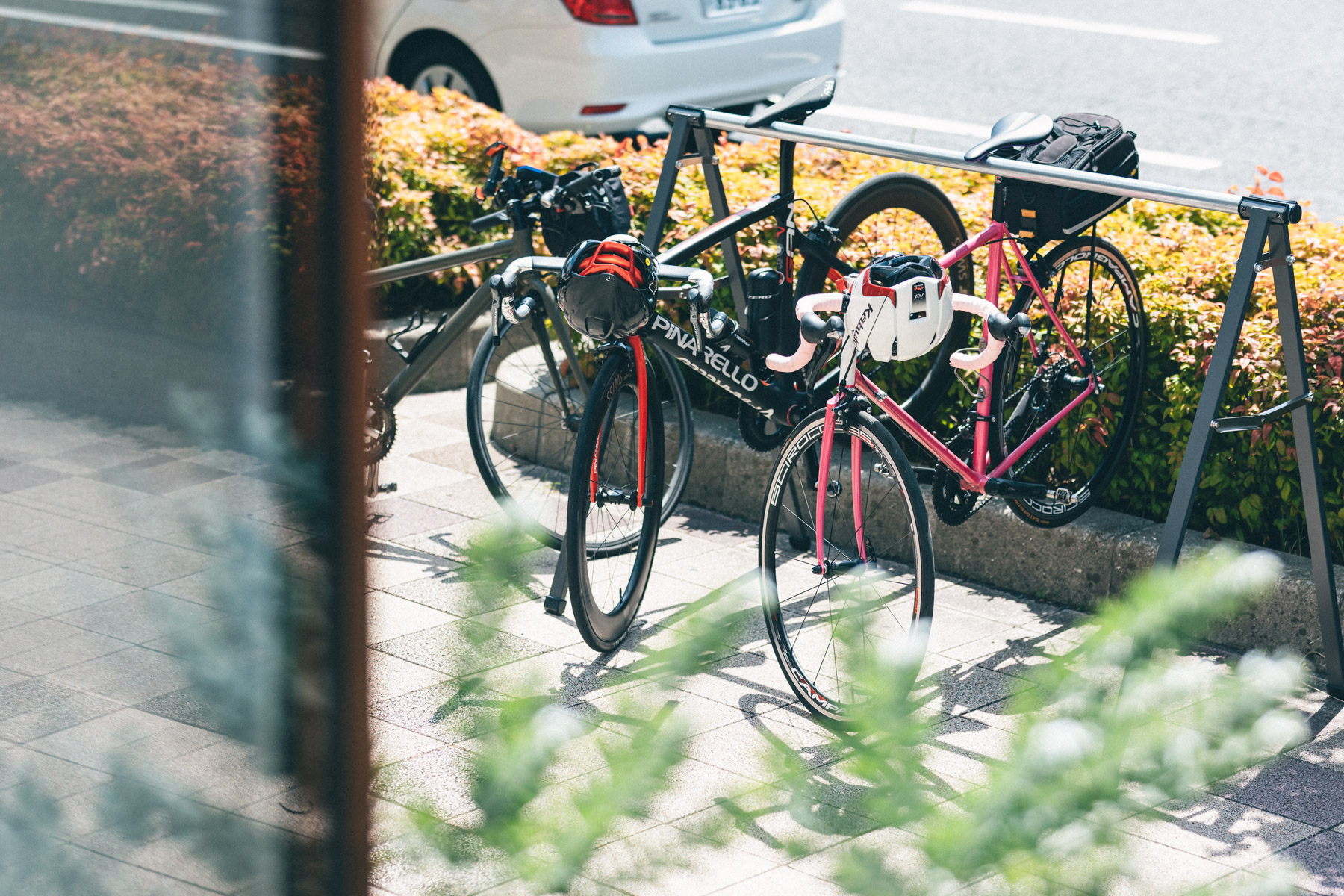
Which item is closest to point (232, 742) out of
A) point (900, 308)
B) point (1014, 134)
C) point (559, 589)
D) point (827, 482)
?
point (559, 589)

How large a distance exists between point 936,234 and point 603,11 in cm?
421

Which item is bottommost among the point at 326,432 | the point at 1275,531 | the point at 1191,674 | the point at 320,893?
the point at 1275,531

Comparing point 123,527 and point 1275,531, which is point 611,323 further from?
point 123,527

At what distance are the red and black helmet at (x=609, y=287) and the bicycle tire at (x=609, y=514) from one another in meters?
0.14

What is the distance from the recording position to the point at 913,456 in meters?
4.64

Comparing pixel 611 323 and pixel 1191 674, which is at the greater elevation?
pixel 1191 674

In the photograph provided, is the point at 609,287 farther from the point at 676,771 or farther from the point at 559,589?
the point at 676,771

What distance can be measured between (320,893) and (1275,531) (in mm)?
3674

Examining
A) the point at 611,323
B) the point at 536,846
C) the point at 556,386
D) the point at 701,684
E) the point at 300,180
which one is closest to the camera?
the point at 300,180

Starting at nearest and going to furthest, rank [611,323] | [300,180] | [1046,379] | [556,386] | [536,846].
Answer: [300,180]
[536,846]
[611,323]
[1046,379]
[556,386]

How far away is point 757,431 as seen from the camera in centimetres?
432

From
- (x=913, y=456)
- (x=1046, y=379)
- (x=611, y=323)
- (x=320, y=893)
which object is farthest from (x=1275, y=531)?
(x=320, y=893)

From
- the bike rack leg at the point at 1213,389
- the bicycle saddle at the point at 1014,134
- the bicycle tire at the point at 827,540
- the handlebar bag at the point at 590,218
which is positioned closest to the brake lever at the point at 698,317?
the bicycle tire at the point at 827,540

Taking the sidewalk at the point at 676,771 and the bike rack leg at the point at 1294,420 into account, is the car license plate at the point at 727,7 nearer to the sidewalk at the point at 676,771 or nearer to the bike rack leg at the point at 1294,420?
the bike rack leg at the point at 1294,420
